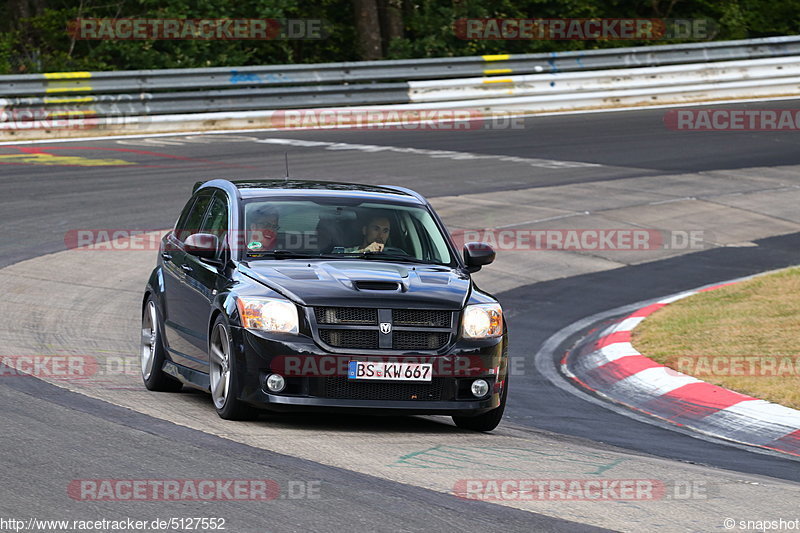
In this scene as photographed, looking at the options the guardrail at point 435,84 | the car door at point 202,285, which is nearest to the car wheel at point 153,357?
the car door at point 202,285

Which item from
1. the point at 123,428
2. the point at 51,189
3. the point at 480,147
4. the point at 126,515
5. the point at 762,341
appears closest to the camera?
the point at 126,515

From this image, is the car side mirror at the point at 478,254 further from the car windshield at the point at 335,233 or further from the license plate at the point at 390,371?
the license plate at the point at 390,371

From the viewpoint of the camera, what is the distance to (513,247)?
1652cm

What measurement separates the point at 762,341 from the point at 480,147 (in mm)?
13232

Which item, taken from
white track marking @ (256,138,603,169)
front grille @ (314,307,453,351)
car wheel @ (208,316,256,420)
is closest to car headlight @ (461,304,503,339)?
front grille @ (314,307,453,351)

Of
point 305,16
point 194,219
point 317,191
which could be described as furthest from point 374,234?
point 305,16

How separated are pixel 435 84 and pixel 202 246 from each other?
19.9m

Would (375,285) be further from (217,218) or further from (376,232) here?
(217,218)

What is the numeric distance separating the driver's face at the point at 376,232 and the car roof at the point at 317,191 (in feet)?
1.03

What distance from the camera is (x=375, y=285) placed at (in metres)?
7.98

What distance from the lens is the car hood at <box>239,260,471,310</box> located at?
7840 mm

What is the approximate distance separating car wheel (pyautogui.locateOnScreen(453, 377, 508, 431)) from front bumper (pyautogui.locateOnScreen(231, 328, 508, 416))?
512 mm

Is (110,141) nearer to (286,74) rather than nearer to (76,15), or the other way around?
(286,74)

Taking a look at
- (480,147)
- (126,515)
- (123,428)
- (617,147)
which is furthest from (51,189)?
(126,515)
